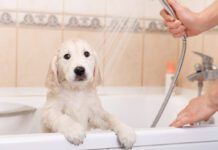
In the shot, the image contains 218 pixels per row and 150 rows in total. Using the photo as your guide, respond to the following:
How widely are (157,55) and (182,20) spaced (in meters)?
0.66

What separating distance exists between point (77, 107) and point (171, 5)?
0.47m

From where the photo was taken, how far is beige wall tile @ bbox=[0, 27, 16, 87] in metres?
1.66

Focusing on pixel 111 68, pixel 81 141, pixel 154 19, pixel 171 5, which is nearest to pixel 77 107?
pixel 81 141

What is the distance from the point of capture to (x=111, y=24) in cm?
182

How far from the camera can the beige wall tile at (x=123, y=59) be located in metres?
1.84

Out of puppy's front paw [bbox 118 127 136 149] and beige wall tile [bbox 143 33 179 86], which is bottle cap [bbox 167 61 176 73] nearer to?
beige wall tile [bbox 143 33 179 86]

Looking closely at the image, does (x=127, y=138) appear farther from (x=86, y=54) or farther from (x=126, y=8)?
(x=126, y=8)

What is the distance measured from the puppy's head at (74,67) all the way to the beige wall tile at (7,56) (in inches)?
19.7

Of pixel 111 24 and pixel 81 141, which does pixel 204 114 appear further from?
pixel 111 24

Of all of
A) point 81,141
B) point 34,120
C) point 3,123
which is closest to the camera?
point 81,141

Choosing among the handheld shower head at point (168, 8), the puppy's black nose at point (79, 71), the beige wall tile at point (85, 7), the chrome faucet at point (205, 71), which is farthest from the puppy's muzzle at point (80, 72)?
the beige wall tile at point (85, 7)

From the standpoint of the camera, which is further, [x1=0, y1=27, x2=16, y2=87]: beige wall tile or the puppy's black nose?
[x1=0, y1=27, x2=16, y2=87]: beige wall tile

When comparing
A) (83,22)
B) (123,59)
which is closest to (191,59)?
(123,59)

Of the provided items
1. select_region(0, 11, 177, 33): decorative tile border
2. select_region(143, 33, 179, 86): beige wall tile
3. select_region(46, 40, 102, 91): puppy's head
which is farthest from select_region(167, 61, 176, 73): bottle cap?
select_region(46, 40, 102, 91): puppy's head
